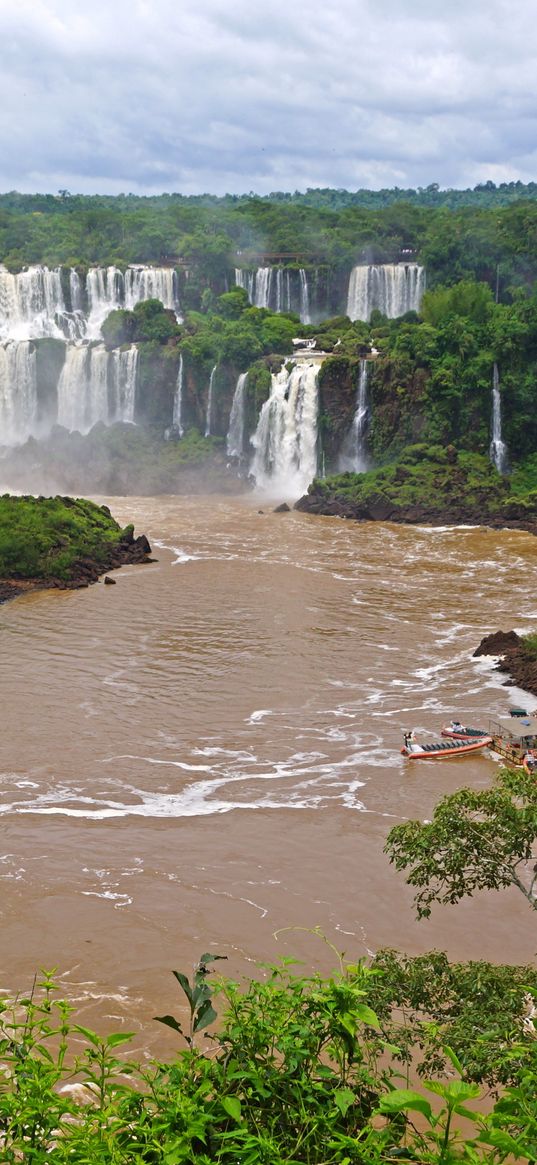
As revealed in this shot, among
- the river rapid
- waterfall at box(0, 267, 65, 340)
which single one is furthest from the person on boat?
waterfall at box(0, 267, 65, 340)

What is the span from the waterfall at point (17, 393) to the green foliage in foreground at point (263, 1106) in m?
54.3

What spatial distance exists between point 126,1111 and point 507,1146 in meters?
1.79

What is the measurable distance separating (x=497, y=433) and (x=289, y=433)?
8675 millimetres

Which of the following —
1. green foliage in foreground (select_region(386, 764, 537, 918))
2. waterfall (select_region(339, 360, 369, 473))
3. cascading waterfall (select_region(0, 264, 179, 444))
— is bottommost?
green foliage in foreground (select_region(386, 764, 537, 918))

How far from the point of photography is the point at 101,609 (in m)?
31.3

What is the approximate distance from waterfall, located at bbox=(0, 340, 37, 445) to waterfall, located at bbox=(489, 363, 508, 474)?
2284 cm

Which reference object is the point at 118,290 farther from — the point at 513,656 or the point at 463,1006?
the point at 463,1006

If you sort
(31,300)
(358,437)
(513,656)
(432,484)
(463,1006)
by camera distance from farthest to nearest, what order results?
(31,300)
(358,437)
(432,484)
(513,656)
(463,1006)

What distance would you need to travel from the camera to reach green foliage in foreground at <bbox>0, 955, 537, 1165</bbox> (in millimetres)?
5035

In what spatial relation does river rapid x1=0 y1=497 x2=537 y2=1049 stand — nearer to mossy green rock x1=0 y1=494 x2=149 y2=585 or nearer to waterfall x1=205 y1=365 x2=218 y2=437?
mossy green rock x1=0 y1=494 x2=149 y2=585

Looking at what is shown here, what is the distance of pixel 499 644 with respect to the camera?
26500mm

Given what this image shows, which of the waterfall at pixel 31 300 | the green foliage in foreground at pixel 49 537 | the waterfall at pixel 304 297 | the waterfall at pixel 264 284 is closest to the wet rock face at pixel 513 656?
the green foliage in foreground at pixel 49 537

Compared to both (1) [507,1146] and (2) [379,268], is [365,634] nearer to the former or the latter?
(1) [507,1146]

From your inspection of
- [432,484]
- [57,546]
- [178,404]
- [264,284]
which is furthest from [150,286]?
[57,546]
